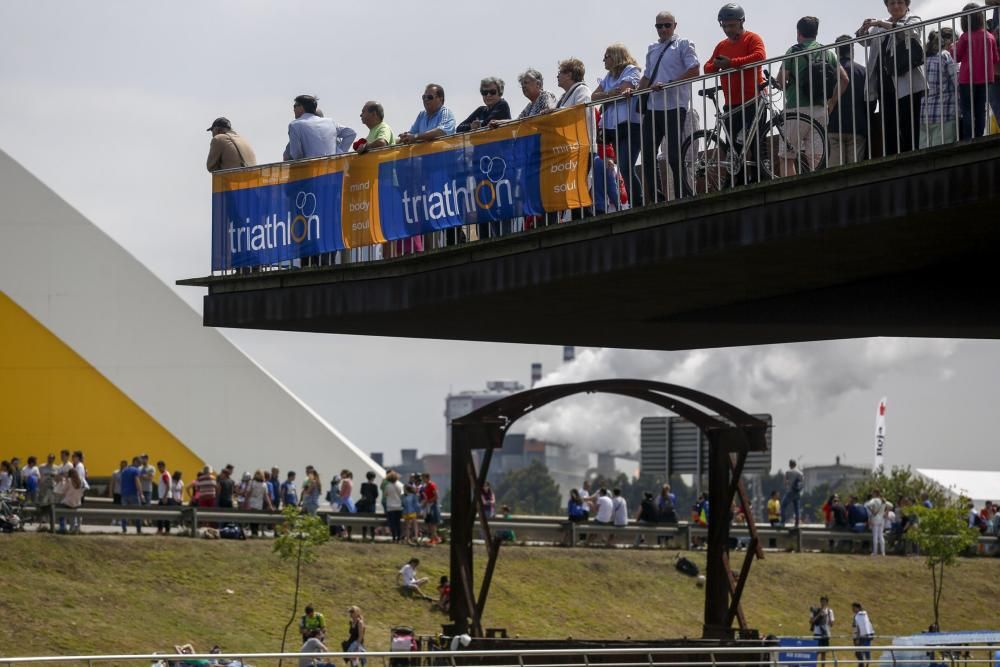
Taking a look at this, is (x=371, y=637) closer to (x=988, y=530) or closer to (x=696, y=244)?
(x=696, y=244)

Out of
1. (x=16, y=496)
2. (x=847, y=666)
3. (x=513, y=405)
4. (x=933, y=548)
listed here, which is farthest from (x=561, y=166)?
(x=933, y=548)

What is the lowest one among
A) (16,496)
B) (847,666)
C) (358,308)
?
(847,666)

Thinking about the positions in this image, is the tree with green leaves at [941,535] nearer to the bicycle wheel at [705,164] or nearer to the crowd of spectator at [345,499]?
the crowd of spectator at [345,499]

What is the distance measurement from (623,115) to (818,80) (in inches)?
90.6

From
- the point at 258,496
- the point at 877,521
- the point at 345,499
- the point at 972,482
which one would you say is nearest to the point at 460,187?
the point at 258,496

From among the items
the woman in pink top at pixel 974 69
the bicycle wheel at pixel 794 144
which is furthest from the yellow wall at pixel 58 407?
the woman in pink top at pixel 974 69

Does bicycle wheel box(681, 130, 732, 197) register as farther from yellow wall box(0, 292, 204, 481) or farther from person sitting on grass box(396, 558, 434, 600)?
yellow wall box(0, 292, 204, 481)

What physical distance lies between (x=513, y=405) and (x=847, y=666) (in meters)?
8.22

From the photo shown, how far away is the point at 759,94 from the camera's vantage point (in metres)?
16.0

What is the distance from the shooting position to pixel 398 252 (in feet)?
64.7

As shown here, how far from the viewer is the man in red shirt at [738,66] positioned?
52.4ft

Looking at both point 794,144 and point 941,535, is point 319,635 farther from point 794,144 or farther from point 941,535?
point 941,535

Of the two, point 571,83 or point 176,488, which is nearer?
point 571,83

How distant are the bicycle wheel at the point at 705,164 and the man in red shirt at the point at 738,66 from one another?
201 millimetres
